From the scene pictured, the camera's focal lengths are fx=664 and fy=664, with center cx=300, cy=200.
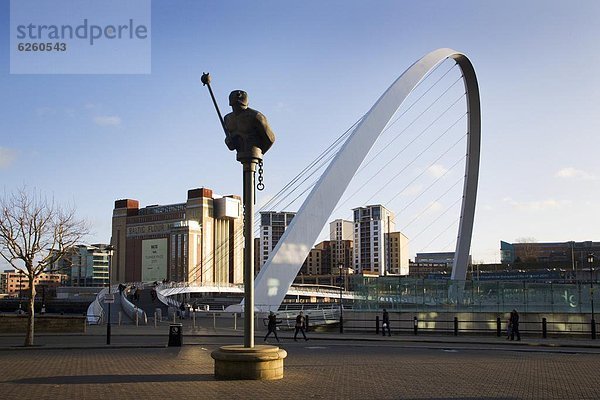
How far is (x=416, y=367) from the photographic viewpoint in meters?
14.3

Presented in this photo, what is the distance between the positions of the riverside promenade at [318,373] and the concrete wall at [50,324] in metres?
8.04

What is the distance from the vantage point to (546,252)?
185250 mm

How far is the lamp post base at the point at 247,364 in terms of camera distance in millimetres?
11508

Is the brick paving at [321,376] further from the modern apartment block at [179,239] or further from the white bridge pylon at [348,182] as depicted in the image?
the modern apartment block at [179,239]

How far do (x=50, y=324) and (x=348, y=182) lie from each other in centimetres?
1601

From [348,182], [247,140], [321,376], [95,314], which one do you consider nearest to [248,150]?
[247,140]

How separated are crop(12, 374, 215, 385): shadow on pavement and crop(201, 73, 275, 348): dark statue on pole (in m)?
1.98

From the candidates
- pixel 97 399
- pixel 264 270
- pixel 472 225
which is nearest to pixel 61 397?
pixel 97 399

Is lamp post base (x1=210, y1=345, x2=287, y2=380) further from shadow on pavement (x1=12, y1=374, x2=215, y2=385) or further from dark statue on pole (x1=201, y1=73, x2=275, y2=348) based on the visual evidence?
dark statue on pole (x1=201, y1=73, x2=275, y2=348)

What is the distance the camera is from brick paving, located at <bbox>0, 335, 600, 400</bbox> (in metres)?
10.3

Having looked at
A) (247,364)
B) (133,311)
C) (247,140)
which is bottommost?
(133,311)

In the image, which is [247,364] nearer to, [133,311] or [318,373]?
[318,373]

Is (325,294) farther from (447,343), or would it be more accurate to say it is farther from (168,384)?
(168,384)

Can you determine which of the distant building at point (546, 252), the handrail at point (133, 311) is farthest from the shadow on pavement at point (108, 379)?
the distant building at point (546, 252)
